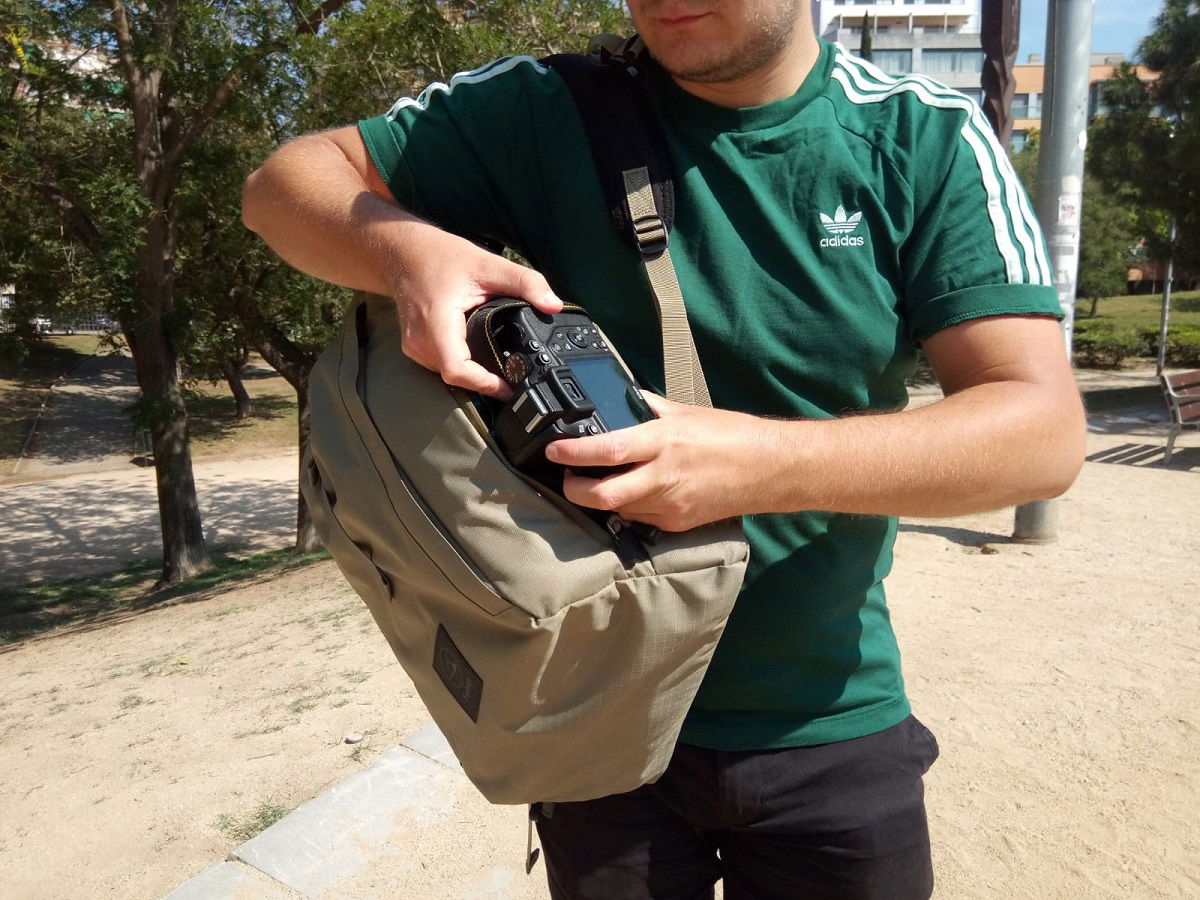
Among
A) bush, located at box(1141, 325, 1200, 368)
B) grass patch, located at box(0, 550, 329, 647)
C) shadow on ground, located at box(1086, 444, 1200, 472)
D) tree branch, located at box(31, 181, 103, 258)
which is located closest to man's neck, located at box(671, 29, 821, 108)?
grass patch, located at box(0, 550, 329, 647)

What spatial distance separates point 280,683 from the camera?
16.1 feet

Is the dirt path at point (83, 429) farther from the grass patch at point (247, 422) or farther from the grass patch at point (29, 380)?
the grass patch at point (247, 422)

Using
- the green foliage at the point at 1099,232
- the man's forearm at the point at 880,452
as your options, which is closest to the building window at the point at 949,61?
the green foliage at the point at 1099,232

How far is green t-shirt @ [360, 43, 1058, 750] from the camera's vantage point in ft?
4.44

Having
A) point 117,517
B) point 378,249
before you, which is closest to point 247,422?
point 117,517

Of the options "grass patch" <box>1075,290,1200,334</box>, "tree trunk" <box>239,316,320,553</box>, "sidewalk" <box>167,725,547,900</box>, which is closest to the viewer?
"sidewalk" <box>167,725,547,900</box>

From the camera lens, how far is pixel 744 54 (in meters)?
1.34

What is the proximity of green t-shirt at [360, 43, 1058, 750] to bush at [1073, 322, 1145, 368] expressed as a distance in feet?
79.5

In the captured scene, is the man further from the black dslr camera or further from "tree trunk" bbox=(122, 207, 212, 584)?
"tree trunk" bbox=(122, 207, 212, 584)

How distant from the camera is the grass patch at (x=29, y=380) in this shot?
2418 cm

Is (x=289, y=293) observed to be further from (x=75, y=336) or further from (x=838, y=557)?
(x=75, y=336)

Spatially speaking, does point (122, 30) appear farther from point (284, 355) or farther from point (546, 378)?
point (546, 378)

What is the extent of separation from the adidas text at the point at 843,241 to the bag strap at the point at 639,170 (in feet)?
0.68

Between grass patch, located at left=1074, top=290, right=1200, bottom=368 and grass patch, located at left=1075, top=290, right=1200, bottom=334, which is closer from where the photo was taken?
grass patch, located at left=1074, top=290, right=1200, bottom=368
